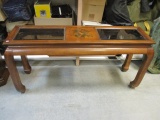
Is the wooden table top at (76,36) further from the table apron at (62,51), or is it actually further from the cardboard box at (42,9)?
A: the cardboard box at (42,9)

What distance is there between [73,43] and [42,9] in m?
0.64

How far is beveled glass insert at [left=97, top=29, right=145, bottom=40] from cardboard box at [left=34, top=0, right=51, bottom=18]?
56 centimetres

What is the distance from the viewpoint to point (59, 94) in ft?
4.50

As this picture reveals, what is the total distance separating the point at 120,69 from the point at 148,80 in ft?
1.07

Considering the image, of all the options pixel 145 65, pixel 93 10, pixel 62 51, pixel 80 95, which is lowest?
pixel 80 95

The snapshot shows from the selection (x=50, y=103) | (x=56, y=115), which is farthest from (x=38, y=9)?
(x=56, y=115)

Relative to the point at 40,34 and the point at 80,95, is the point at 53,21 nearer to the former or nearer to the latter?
the point at 40,34

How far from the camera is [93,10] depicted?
150cm

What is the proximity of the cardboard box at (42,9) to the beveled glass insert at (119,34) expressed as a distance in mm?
563

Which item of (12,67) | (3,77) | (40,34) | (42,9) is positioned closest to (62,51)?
(40,34)

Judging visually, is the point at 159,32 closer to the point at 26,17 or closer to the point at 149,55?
the point at 149,55

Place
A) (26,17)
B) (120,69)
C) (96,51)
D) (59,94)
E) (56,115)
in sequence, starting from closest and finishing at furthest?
(96,51)
(56,115)
(59,94)
(26,17)
(120,69)

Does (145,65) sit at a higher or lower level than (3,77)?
higher

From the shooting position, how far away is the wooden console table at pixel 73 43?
1.05 metres
